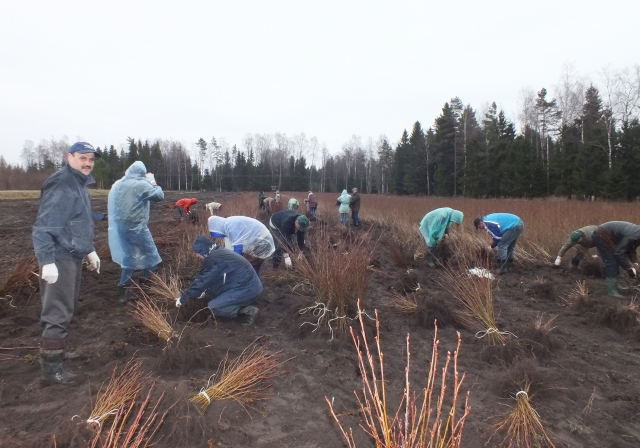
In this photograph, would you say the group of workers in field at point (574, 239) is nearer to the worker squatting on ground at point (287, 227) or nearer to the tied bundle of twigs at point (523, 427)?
the worker squatting on ground at point (287, 227)

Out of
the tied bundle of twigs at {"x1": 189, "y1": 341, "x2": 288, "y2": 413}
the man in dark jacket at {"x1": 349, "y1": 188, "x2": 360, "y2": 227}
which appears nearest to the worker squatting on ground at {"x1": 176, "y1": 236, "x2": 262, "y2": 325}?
the tied bundle of twigs at {"x1": 189, "y1": 341, "x2": 288, "y2": 413}

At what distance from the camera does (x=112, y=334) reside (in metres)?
3.44

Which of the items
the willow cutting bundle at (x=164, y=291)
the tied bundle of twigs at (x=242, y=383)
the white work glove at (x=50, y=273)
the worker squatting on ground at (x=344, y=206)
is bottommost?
the tied bundle of twigs at (x=242, y=383)

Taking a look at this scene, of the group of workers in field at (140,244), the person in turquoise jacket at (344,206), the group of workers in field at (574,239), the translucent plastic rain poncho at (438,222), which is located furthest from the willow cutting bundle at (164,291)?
the person in turquoise jacket at (344,206)

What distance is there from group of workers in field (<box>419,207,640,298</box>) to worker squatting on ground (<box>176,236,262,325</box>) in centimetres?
426

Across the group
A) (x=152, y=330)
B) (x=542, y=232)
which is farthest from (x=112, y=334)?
(x=542, y=232)

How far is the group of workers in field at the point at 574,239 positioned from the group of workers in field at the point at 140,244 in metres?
0.01

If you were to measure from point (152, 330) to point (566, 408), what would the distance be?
326 cm

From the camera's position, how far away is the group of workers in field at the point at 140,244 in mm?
2594

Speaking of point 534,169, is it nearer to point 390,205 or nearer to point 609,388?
point 390,205

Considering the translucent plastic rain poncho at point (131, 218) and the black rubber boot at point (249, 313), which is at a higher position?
the translucent plastic rain poncho at point (131, 218)

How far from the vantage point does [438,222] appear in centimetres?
738

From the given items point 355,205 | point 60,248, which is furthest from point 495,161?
point 60,248

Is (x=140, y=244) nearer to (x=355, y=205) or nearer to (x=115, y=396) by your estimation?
(x=115, y=396)
